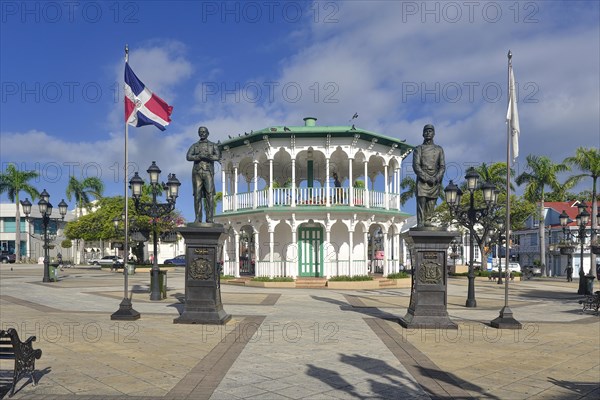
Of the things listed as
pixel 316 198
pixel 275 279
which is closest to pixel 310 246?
pixel 316 198

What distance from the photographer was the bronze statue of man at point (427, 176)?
12141 millimetres

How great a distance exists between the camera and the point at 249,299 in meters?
19.1

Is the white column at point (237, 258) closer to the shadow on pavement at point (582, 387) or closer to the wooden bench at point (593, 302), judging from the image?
the wooden bench at point (593, 302)

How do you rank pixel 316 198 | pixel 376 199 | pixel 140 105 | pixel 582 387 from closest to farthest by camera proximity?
1. pixel 582 387
2. pixel 140 105
3. pixel 316 198
4. pixel 376 199

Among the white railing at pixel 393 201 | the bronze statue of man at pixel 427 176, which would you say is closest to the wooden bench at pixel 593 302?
the bronze statue of man at pixel 427 176

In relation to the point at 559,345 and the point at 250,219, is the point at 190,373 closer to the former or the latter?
the point at 559,345

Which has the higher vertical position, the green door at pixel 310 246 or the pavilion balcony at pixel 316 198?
the pavilion balcony at pixel 316 198

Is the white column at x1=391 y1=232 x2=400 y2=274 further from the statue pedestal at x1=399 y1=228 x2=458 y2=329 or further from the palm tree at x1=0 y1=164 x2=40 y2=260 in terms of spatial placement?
the palm tree at x1=0 y1=164 x2=40 y2=260

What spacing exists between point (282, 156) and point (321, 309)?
15049 mm

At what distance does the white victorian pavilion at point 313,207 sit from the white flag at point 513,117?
539 inches

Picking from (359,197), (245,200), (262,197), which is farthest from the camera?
(245,200)

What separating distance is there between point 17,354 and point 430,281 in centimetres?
875

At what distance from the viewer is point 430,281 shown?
11.7 meters

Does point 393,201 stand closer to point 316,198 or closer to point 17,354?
point 316,198
